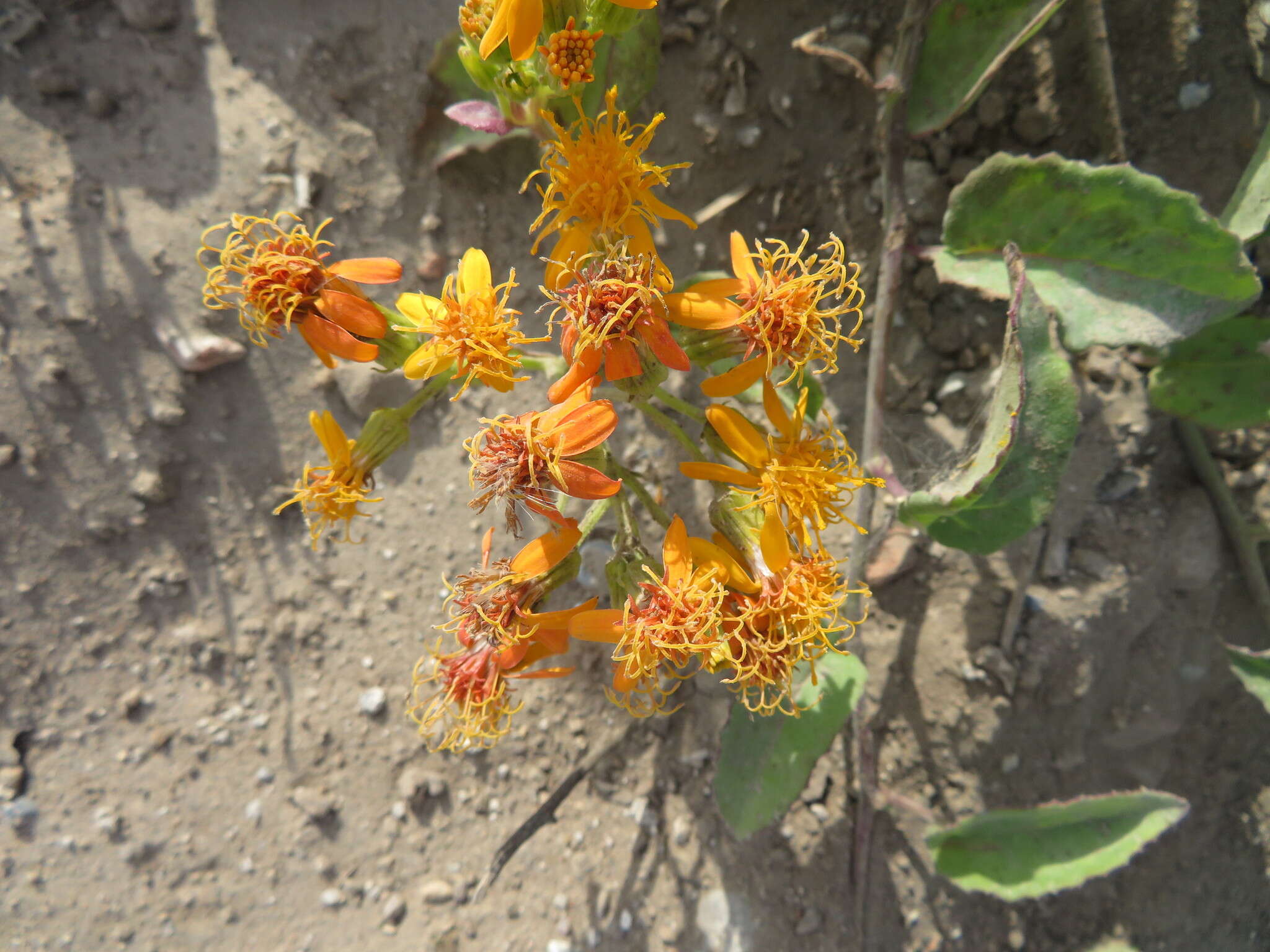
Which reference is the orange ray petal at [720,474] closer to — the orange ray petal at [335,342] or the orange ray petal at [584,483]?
the orange ray petal at [584,483]

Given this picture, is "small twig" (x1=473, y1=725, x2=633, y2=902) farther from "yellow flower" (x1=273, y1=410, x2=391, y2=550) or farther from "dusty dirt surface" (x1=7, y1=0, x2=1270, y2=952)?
"yellow flower" (x1=273, y1=410, x2=391, y2=550)

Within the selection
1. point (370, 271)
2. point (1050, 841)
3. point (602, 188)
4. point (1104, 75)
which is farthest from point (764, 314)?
point (1050, 841)

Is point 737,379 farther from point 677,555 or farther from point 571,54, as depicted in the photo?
point 571,54

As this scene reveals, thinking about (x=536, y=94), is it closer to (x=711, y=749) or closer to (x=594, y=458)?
(x=594, y=458)

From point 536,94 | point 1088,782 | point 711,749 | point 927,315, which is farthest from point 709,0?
point 1088,782

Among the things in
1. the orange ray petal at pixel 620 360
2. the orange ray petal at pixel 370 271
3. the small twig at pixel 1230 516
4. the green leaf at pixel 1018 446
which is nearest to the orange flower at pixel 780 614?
the green leaf at pixel 1018 446
